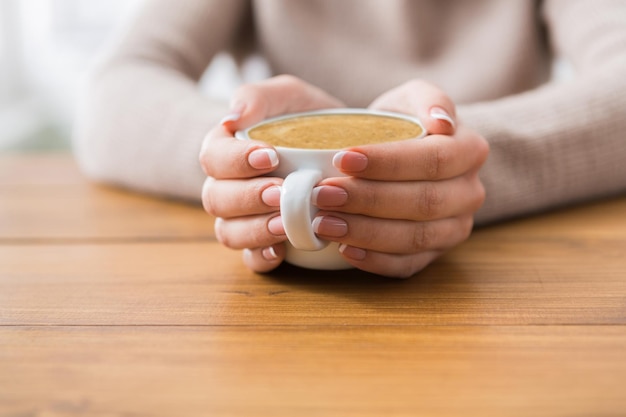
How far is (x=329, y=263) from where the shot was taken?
0.56 metres

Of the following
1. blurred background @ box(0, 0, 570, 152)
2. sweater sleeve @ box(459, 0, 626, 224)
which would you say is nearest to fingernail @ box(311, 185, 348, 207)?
sweater sleeve @ box(459, 0, 626, 224)

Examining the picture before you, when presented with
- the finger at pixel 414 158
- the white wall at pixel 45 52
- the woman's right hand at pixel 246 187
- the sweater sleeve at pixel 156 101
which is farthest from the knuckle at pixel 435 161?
the white wall at pixel 45 52

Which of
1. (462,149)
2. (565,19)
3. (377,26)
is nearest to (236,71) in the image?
(377,26)

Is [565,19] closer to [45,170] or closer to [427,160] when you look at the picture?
[427,160]

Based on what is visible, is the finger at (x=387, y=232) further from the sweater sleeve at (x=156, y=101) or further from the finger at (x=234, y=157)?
the sweater sleeve at (x=156, y=101)

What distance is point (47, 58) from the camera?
6.35 feet

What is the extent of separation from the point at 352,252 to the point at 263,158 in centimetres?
10

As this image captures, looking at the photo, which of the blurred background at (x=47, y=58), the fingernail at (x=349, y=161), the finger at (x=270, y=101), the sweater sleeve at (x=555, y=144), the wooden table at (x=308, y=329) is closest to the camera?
the wooden table at (x=308, y=329)

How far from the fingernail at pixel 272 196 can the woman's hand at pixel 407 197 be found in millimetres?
35

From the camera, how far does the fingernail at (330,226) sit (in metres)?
0.51

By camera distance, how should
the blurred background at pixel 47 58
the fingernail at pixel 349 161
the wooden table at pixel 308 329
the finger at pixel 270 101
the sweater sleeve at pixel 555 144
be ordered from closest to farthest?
1. the wooden table at pixel 308 329
2. the fingernail at pixel 349 161
3. the finger at pixel 270 101
4. the sweater sleeve at pixel 555 144
5. the blurred background at pixel 47 58

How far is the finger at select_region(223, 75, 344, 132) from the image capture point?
604mm

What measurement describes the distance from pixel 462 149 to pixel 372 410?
26 centimetres

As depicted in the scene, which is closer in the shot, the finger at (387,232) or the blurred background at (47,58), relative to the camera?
the finger at (387,232)
